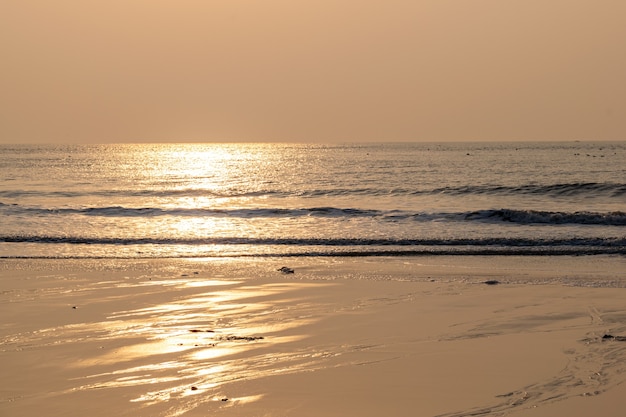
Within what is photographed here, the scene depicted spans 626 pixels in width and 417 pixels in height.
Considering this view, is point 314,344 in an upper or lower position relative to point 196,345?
lower

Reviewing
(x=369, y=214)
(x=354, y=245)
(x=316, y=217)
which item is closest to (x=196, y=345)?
(x=354, y=245)

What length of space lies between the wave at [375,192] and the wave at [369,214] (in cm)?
988

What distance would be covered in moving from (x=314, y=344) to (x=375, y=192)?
114ft

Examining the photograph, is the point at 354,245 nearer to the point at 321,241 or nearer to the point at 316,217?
the point at 321,241

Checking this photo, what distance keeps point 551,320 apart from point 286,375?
421 cm

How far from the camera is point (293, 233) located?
24.0 meters

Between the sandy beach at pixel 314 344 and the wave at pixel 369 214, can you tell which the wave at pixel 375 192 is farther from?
the sandy beach at pixel 314 344

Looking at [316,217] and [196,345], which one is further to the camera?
[316,217]

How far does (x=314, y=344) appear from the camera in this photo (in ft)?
29.2

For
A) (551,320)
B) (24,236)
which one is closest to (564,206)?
(24,236)

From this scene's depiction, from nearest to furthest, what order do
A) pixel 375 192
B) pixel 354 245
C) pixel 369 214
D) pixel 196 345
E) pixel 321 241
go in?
1. pixel 196 345
2. pixel 354 245
3. pixel 321 241
4. pixel 369 214
5. pixel 375 192

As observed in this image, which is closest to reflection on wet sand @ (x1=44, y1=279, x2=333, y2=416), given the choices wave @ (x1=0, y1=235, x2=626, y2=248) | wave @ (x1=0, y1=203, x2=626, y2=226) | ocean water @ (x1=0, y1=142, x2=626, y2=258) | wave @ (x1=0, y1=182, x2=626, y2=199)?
ocean water @ (x1=0, y1=142, x2=626, y2=258)

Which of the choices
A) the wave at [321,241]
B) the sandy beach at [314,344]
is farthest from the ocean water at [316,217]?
the sandy beach at [314,344]

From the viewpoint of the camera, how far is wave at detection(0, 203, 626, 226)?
26.4m
